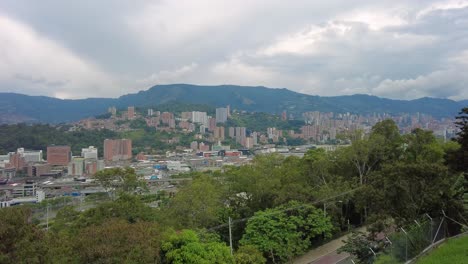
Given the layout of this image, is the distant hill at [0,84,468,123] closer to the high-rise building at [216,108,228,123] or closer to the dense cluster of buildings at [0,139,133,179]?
the high-rise building at [216,108,228,123]

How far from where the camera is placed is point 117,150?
73.1m

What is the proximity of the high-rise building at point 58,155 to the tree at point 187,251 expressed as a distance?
59404 millimetres

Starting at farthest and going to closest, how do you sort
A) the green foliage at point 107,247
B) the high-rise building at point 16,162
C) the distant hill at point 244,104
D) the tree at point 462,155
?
the distant hill at point 244,104 < the high-rise building at point 16,162 < the tree at point 462,155 < the green foliage at point 107,247

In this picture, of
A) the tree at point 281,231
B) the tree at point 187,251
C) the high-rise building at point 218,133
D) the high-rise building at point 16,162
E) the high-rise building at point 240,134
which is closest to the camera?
the tree at point 187,251

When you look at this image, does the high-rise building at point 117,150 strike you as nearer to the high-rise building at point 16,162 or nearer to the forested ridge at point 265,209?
the high-rise building at point 16,162

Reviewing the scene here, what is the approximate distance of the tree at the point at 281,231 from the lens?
39.0 ft

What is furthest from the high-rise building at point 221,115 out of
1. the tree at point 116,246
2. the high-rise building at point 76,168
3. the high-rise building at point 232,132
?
the tree at point 116,246

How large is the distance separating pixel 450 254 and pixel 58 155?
6429 cm

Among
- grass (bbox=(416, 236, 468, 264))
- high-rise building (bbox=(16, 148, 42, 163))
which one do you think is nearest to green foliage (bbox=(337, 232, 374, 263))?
grass (bbox=(416, 236, 468, 264))

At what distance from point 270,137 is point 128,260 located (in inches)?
3825

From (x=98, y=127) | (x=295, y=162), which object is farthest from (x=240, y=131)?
(x=295, y=162)

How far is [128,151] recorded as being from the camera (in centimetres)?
7400

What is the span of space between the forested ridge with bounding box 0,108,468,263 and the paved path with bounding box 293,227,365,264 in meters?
0.39

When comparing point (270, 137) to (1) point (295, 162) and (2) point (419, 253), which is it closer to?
(1) point (295, 162)
